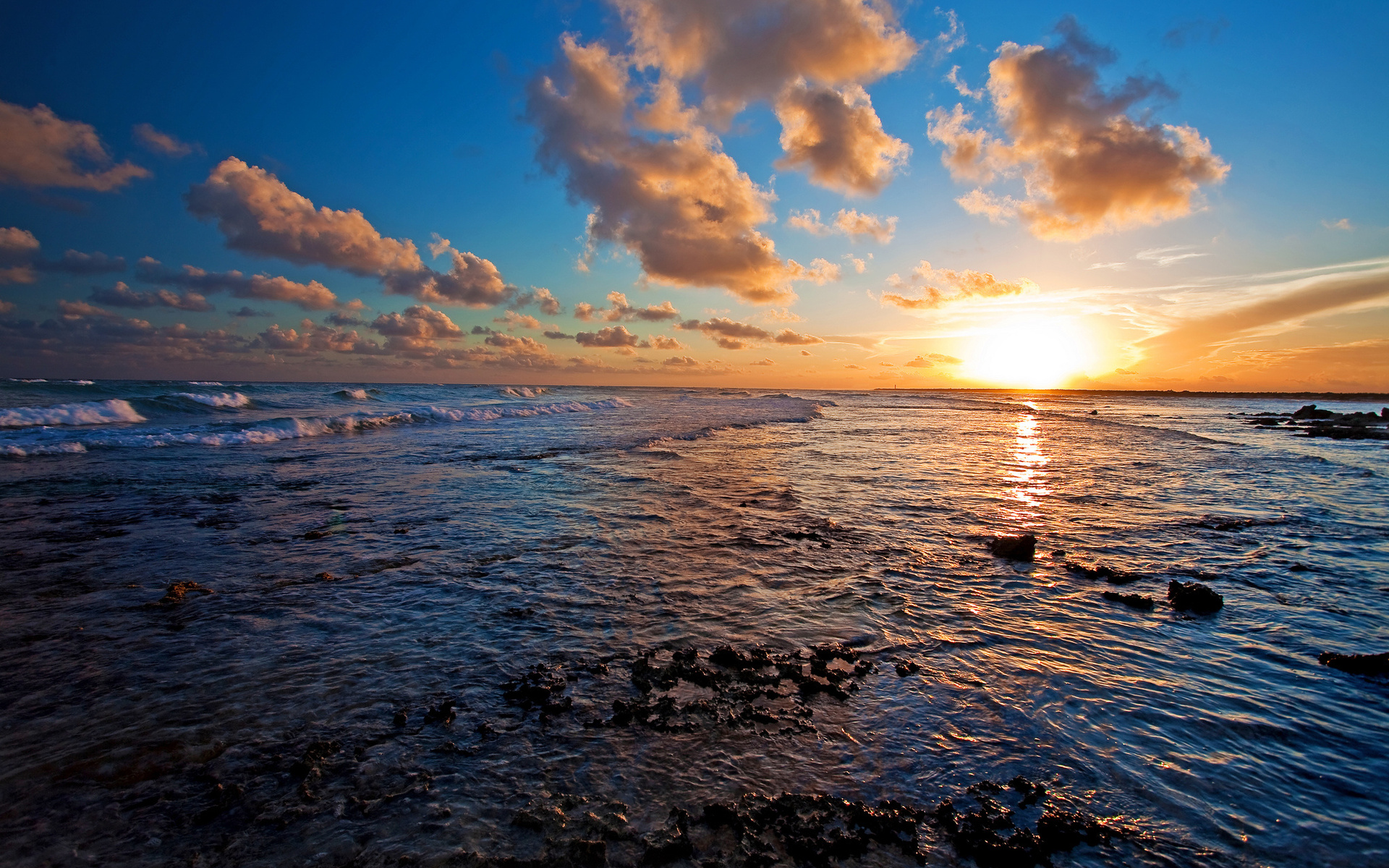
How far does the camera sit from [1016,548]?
8.00 m

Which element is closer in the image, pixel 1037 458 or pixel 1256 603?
pixel 1256 603

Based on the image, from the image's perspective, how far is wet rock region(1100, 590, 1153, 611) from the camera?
6.27 meters

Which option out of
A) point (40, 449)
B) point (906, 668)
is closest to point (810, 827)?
point (906, 668)

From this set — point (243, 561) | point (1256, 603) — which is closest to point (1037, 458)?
point (1256, 603)

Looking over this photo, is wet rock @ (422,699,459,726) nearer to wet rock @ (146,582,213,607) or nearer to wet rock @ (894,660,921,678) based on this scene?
wet rock @ (894,660,921,678)

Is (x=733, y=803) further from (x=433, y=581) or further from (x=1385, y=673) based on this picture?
(x=1385, y=673)

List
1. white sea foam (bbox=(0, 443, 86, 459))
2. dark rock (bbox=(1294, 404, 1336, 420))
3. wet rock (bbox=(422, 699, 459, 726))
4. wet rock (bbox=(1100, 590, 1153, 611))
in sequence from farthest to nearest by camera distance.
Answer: dark rock (bbox=(1294, 404, 1336, 420)) → white sea foam (bbox=(0, 443, 86, 459)) → wet rock (bbox=(1100, 590, 1153, 611)) → wet rock (bbox=(422, 699, 459, 726))

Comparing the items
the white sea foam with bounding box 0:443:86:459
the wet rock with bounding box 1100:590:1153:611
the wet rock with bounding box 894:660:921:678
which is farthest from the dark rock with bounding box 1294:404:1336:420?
the white sea foam with bounding box 0:443:86:459

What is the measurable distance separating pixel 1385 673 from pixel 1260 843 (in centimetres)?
355

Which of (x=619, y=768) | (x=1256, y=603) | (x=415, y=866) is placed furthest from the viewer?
(x=1256, y=603)

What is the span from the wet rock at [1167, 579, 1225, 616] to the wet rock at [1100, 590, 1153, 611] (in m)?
0.24

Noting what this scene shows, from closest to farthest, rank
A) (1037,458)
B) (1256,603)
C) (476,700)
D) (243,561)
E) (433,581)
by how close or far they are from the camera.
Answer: (476,700), (1256,603), (433,581), (243,561), (1037,458)

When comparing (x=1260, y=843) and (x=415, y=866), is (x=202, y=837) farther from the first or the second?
(x=1260, y=843)

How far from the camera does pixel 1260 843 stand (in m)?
3.00
